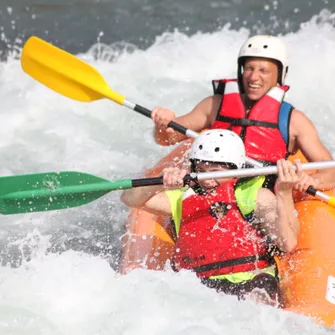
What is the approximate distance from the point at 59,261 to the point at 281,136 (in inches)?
60.8

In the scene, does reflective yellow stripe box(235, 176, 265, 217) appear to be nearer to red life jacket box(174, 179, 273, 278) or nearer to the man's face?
red life jacket box(174, 179, 273, 278)

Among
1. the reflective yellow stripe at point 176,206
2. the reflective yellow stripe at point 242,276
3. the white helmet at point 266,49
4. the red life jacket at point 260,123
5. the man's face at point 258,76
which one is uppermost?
the white helmet at point 266,49

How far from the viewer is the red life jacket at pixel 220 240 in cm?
408

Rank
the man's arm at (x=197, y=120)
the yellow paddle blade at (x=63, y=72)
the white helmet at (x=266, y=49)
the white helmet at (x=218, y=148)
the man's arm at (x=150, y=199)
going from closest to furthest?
the white helmet at (x=218, y=148) → the man's arm at (x=150, y=199) → the white helmet at (x=266, y=49) → the man's arm at (x=197, y=120) → the yellow paddle blade at (x=63, y=72)

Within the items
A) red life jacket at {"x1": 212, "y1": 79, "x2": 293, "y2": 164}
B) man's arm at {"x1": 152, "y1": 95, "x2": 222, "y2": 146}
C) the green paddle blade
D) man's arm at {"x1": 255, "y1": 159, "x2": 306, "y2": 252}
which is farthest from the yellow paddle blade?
man's arm at {"x1": 255, "y1": 159, "x2": 306, "y2": 252}

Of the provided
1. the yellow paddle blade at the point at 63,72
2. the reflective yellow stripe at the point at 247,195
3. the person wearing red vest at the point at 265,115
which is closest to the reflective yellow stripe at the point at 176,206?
the reflective yellow stripe at the point at 247,195

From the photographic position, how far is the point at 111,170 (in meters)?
6.48

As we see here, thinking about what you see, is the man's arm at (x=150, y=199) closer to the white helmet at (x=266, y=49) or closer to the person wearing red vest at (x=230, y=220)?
the person wearing red vest at (x=230, y=220)

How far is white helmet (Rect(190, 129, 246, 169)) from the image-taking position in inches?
158

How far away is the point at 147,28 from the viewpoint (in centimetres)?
927

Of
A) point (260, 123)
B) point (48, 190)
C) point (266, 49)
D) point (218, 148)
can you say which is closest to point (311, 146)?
point (260, 123)

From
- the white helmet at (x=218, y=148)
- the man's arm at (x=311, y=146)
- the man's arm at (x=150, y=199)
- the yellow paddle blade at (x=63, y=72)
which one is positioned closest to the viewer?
the white helmet at (x=218, y=148)

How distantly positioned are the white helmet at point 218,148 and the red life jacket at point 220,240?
0.16 meters

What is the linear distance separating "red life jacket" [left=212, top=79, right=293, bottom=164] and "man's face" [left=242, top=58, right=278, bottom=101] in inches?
A: 1.7
